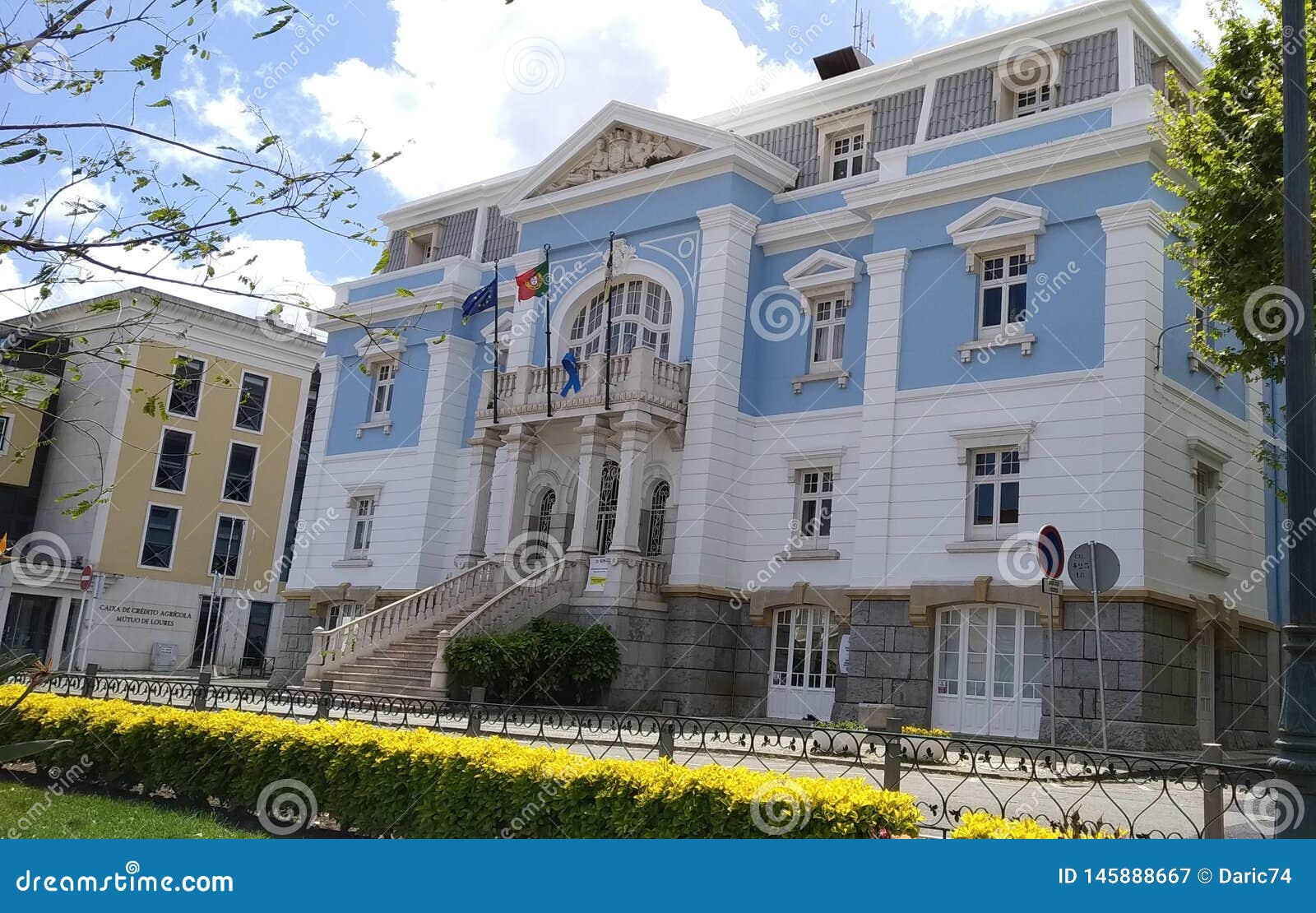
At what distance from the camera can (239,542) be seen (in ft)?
156

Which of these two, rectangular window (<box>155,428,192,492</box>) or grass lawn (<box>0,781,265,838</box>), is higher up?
rectangular window (<box>155,428,192,492</box>)

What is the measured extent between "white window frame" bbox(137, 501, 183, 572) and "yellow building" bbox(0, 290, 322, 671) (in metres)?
0.06

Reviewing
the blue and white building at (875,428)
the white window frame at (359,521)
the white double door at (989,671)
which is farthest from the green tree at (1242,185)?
the white window frame at (359,521)

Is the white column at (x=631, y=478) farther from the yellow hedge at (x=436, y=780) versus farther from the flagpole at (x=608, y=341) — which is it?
the yellow hedge at (x=436, y=780)

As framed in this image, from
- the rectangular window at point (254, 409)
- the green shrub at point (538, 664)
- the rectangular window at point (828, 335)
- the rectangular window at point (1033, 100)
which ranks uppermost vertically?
the rectangular window at point (1033, 100)

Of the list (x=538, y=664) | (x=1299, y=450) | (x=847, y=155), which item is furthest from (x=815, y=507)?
(x=1299, y=450)

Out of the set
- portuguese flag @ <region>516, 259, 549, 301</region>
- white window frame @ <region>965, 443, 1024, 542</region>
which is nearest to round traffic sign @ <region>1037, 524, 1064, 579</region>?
white window frame @ <region>965, 443, 1024, 542</region>

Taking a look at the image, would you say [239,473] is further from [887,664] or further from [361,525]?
[887,664]

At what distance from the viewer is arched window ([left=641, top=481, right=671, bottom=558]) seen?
2745 centimetres

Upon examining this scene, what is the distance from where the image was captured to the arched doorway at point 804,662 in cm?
2408

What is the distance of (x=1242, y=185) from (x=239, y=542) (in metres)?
41.6

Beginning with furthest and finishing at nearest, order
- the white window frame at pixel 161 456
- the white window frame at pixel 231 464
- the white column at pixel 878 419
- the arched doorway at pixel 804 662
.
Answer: the white window frame at pixel 231 464, the white window frame at pixel 161 456, the arched doorway at pixel 804 662, the white column at pixel 878 419

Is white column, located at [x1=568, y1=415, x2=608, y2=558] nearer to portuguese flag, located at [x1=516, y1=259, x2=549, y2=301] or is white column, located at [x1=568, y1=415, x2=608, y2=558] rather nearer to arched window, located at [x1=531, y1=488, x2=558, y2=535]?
arched window, located at [x1=531, y1=488, x2=558, y2=535]

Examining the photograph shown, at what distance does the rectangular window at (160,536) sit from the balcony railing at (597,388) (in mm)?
21714
